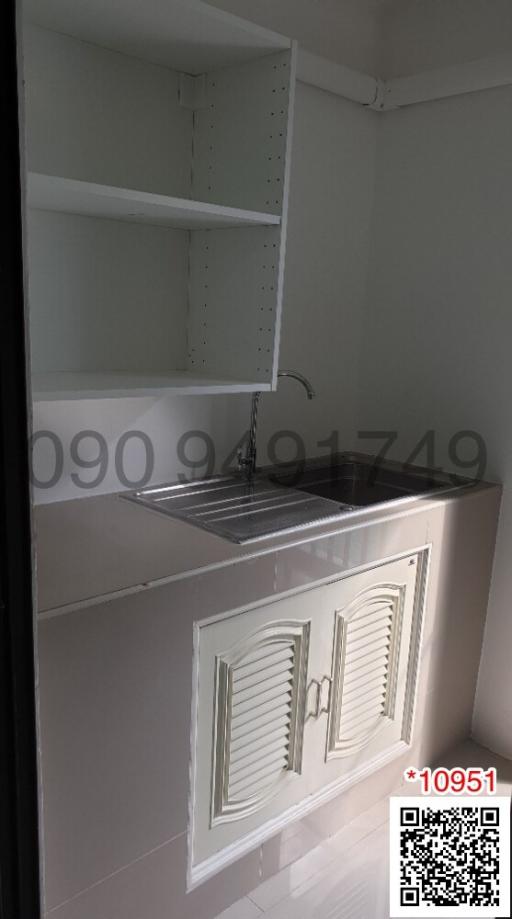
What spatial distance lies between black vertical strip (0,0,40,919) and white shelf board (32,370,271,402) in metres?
0.30

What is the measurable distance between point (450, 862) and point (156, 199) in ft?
5.84

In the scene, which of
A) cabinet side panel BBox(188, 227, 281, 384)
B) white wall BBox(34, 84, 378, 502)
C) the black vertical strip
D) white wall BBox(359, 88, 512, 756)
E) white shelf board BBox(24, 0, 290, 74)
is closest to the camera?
the black vertical strip

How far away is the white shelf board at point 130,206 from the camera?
4.45 ft

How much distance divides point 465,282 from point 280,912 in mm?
1890

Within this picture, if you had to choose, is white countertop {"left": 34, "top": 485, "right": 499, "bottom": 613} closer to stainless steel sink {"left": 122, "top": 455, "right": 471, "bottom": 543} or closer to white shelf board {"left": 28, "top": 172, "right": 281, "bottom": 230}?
stainless steel sink {"left": 122, "top": 455, "right": 471, "bottom": 543}

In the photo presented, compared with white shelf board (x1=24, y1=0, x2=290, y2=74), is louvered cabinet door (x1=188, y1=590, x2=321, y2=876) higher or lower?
lower

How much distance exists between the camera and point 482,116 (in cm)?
220

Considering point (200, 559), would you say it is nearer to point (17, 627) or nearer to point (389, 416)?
point (17, 627)

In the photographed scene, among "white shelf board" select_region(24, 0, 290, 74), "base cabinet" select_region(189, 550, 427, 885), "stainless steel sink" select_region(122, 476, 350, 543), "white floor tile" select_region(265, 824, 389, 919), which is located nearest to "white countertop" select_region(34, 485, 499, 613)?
"stainless steel sink" select_region(122, 476, 350, 543)

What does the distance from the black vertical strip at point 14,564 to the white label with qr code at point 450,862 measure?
1.00 m

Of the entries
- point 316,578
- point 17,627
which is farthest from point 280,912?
point 17,627

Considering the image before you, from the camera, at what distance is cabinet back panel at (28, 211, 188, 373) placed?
170 cm

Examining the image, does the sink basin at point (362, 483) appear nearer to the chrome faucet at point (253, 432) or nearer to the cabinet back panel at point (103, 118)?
the chrome faucet at point (253, 432)

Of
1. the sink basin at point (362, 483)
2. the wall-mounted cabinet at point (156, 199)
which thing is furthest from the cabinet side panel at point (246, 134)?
the sink basin at point (362, 483)
